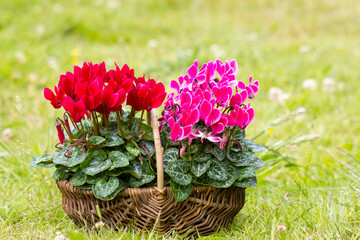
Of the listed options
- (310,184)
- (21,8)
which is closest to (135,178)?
(310,184)

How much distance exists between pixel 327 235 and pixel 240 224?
0.41 m

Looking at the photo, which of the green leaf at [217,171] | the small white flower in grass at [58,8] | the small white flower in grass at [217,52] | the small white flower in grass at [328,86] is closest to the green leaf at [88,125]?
the green leaf at [217,171]

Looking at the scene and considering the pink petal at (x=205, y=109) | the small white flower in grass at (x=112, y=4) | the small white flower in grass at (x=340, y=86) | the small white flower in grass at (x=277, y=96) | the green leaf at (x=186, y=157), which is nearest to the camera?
the pink petal at (x=205, y=109)

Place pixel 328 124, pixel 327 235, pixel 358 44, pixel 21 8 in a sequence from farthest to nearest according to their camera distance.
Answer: pixel 21 8 < pixel 358 44 < pixel 328 124 < pixel 327 235

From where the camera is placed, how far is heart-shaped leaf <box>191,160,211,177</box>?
1680mm

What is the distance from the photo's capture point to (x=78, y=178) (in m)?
1.73

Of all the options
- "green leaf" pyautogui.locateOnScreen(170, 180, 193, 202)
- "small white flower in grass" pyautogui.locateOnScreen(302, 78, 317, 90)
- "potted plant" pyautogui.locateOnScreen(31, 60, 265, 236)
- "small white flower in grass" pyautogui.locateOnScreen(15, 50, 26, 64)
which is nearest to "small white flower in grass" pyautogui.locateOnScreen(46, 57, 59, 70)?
"small white flower in grass" pyautogui.locateOnScreen(15, 50, 26, 64)

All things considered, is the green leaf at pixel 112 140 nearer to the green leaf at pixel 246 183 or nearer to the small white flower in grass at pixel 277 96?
the green leaf at pixel 246 183

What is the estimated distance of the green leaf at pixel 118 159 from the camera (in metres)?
1.66

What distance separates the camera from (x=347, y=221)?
177 cm

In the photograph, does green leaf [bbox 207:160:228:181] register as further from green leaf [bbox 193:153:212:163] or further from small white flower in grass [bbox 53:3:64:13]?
small white flower in grass [bbox 53:3:64:13]

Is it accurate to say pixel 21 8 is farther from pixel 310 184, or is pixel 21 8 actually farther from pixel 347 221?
pixel 347 221

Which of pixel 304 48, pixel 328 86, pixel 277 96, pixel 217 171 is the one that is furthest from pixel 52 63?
pixel 217 171

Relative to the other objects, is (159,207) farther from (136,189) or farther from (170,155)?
(170,155)
